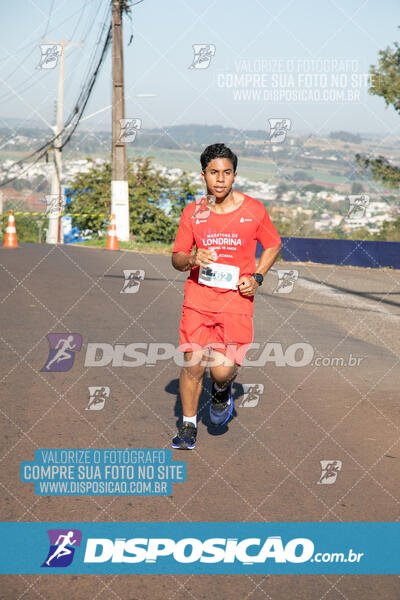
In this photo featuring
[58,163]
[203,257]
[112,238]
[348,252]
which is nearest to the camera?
[203,257]

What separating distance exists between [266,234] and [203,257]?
55 cm

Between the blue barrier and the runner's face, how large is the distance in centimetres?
1922

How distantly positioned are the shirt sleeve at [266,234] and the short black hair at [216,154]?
0.42m

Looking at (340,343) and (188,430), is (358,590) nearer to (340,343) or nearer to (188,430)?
(188,430)

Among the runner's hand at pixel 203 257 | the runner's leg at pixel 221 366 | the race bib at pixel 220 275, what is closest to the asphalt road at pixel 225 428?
the runner's leg at pixel 221 366

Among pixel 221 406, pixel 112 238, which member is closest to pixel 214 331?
pixel 221 406

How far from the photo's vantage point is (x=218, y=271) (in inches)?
196

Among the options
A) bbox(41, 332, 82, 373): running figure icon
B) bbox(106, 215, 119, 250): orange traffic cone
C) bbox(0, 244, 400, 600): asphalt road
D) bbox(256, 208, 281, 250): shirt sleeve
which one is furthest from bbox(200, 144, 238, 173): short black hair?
bbox(106, 215, 119, 250): orange traffic cone

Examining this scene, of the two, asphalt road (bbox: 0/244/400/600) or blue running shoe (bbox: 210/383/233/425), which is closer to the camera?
asphalt road (bbox: 0/244/400/600)

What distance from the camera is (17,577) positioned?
10.8 feet

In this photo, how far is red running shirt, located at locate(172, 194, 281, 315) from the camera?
4.99 m

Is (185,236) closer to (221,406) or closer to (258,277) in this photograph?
(258,277)

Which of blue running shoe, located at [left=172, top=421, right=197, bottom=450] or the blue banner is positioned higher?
the blue banner

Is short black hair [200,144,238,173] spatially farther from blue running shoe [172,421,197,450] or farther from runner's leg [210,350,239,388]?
blue running shoe [172,421,197,450]
